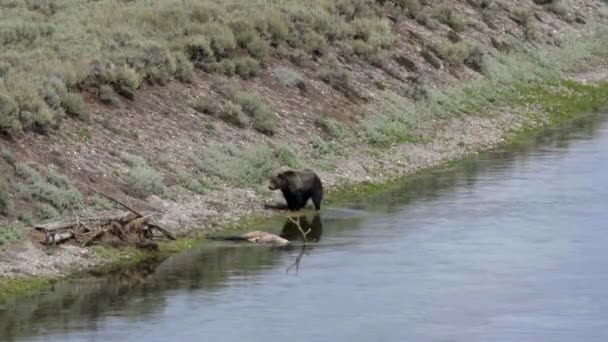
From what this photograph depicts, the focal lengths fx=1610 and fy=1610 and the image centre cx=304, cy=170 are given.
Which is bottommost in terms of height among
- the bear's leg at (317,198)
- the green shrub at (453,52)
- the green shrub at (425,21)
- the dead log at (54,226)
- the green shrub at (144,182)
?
the green shrub at (453,52)

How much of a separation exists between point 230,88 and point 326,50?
6256mm

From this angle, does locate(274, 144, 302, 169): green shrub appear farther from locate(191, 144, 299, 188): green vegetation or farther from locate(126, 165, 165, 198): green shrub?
locate(126, 165, 165, 198): green shrub

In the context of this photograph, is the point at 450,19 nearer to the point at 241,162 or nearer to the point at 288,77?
the point at 288,77

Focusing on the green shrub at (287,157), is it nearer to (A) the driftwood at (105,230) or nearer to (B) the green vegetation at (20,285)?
(A) the driftwood at (105,230)

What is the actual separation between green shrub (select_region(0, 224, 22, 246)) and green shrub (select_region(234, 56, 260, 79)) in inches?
508

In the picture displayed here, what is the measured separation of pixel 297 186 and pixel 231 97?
21.2ft

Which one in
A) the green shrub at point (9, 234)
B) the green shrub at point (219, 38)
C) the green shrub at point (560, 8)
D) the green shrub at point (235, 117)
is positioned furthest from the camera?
the green shrub at point (560, 8)

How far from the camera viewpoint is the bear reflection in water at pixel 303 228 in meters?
27.4

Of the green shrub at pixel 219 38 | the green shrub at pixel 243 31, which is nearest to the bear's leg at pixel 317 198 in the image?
the green shrub at pixel 219 38

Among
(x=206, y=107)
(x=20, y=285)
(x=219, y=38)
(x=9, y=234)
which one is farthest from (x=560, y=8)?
(x=20, y=285)

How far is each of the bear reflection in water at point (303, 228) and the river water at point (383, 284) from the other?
0.08 metres

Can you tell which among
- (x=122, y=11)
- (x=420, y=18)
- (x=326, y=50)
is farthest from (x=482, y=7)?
(x=122, y=11)

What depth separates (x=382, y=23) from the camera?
145 feet

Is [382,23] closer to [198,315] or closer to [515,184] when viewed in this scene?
[515,184]
